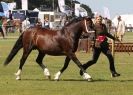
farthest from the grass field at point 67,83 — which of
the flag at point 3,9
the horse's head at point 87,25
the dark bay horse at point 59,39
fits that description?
the flag at point 3,9

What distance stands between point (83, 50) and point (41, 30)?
1616cm

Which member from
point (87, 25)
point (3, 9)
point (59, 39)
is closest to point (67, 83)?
point (59, 39)

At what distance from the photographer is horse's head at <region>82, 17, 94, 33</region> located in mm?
18406

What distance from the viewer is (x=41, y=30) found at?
1927 cm

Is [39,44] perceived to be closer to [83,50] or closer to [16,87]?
[16,87]

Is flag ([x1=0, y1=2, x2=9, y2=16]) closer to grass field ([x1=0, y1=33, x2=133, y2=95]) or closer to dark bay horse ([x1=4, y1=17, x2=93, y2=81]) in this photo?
grass field ([x1=0, y1=33, x2=133, y2=95])

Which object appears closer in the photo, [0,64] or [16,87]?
[16,87]

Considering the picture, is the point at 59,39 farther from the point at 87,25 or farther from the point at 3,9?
the point at 3,9

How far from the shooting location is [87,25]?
18422mm

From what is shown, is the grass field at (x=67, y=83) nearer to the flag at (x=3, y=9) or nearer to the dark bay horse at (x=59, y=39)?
the dark bay horse at (x=59, y=39)

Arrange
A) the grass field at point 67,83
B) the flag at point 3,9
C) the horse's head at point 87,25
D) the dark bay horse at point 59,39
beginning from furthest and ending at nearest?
the flag at point 3,9 → the dark bay horse at point 59,39 → the horse's head at point 87,25 → the grass field at point 67,83

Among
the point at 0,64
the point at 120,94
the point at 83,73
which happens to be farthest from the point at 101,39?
the point at 0,64

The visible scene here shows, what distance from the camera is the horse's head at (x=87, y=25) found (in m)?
18.4

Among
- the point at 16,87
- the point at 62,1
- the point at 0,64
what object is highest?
the point at 16,87
